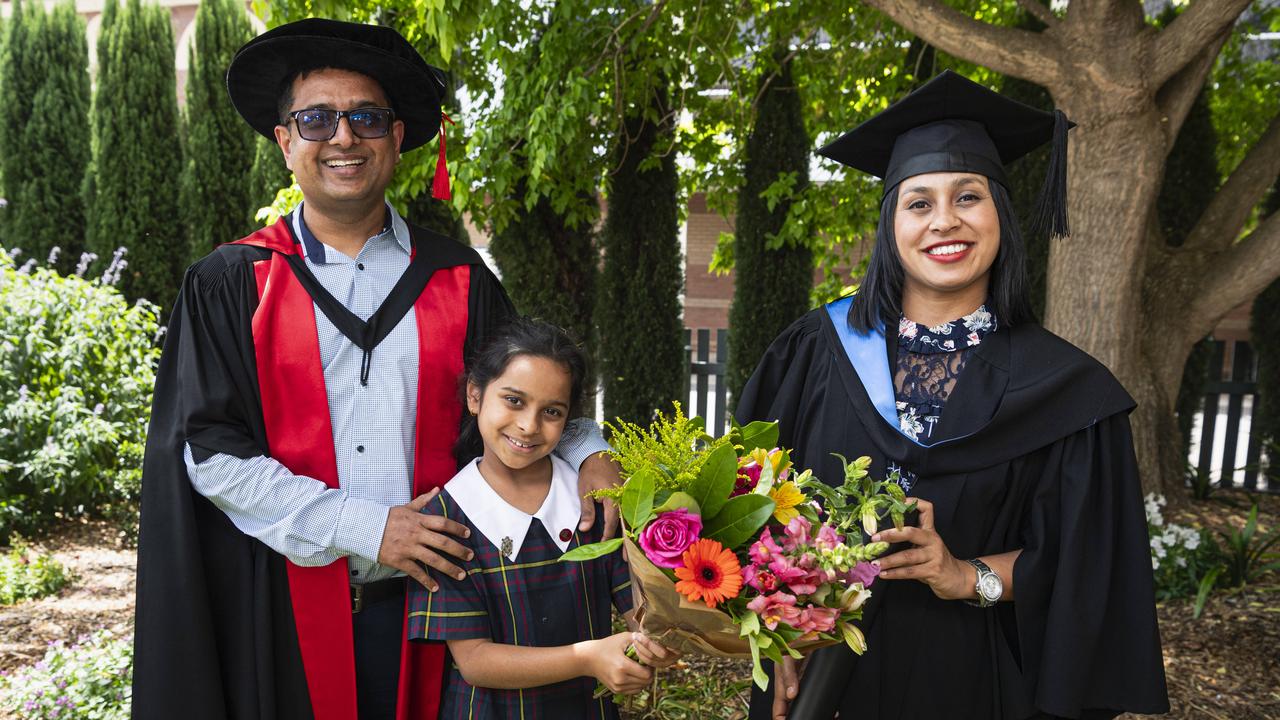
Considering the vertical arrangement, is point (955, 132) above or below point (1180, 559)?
above

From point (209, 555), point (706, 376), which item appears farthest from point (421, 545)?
point (706, 376)

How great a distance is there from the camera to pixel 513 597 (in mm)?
1868

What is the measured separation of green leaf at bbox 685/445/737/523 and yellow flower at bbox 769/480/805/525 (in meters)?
0.08

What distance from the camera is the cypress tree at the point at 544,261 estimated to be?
24.8 feet

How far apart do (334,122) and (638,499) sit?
1235 millimetres

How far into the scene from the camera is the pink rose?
1.30 metres

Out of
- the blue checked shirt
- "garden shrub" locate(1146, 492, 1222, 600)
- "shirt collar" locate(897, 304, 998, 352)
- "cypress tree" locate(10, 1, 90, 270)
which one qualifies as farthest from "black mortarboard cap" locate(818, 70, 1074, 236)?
"cypress tree" locate(10, 1, 90, 270)

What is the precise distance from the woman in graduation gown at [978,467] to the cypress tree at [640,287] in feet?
20.2

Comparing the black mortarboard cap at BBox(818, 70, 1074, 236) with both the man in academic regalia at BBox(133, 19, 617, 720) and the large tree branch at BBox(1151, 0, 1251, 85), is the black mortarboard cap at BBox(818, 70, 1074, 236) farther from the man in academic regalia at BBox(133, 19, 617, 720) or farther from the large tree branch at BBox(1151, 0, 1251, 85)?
the large tree branch at BBox(1151, 0, 1251, 85)

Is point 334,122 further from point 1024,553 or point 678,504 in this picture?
point 1024,553

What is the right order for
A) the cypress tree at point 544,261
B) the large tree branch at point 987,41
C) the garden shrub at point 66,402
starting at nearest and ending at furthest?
the large tree branch at point 987,41
the garden shrub at point 66,402
the cypress tree at point 544,261

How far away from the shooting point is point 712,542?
4.33ft

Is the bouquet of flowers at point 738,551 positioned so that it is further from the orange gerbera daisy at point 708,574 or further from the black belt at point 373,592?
the black belt at point 373,592

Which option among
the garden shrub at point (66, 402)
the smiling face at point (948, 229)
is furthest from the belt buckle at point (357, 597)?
the garden shrub at point (66, 402)
